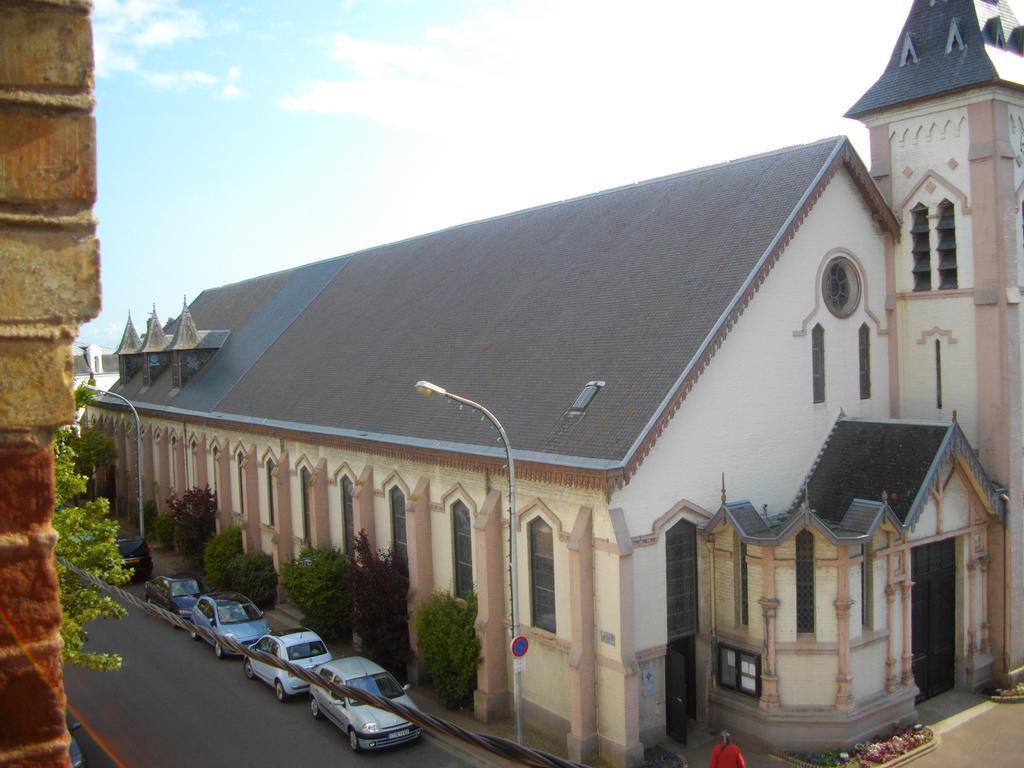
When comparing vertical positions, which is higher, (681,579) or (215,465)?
(215,465)

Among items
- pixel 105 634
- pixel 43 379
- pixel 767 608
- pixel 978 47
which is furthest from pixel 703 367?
pixel 105 634

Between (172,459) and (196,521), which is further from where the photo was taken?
(172,459)

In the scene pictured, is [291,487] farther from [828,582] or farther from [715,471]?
[828,582]

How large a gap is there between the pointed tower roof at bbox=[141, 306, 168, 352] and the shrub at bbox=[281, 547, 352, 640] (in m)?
26.9

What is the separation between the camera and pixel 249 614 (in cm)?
3114

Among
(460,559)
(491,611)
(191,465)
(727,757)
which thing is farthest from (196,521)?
(727,757)

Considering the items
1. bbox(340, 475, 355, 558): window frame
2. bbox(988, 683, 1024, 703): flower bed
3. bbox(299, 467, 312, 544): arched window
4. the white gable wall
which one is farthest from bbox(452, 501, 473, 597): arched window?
bbox(988, 683, 1024, 703): flower bed

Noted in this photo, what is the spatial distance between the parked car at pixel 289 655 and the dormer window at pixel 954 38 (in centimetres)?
2511

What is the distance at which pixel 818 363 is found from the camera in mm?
25797

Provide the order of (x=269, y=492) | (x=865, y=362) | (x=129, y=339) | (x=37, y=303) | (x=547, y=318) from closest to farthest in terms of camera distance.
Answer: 1. (x=37, y=303)
2. (x=865, y=362)
3. (x=547, y=318)
4. (x=269, y=492)
5. (x=129, y=339)

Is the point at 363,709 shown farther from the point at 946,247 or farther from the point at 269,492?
the point at 946,247

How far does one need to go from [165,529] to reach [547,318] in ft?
91.0

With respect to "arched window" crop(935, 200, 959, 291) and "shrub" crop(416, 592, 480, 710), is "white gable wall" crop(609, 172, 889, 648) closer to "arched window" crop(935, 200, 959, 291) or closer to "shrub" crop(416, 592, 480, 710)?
"arched window" crop(935, 200, 959, 291)

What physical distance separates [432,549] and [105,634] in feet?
46.8
